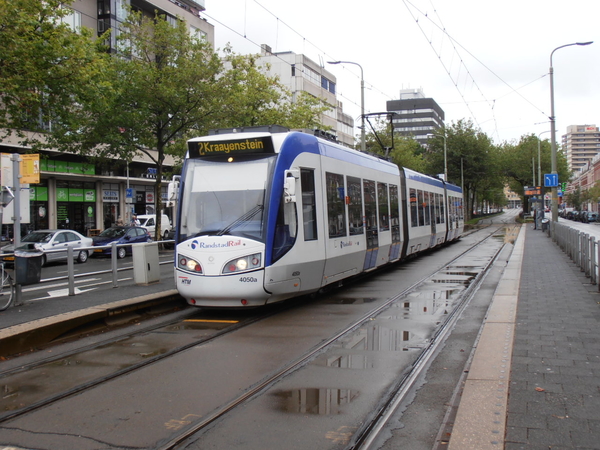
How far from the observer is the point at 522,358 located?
6.08 m

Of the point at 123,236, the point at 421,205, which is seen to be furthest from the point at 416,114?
the point at 421,205

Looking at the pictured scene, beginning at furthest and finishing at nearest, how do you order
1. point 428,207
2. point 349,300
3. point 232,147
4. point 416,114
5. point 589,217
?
point 416,114 < point 589,217 < point 428,207 < point 349,300 < point 232,147

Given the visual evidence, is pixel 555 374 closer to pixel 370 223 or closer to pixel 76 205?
pixel 370 223

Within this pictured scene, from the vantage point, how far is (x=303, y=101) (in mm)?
35969

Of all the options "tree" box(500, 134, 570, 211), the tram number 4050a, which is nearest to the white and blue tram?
the tram number 4050a

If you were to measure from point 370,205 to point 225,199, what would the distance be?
17.0 ft

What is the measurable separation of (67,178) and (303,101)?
15.6 m

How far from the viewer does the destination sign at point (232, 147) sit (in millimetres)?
9398

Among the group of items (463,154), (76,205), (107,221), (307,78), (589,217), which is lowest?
(589,217)

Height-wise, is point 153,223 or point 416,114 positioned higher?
point 416,114

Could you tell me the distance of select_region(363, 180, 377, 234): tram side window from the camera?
43.7 feet

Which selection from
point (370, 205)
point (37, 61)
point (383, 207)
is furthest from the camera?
point (37, 61)

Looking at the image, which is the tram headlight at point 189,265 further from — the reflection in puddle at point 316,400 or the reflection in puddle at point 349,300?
the reflection in puddle at point 316,400

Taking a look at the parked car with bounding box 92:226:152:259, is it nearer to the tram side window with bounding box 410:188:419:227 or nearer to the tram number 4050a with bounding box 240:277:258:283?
the tram side window with bounding box 410:188:419:227
